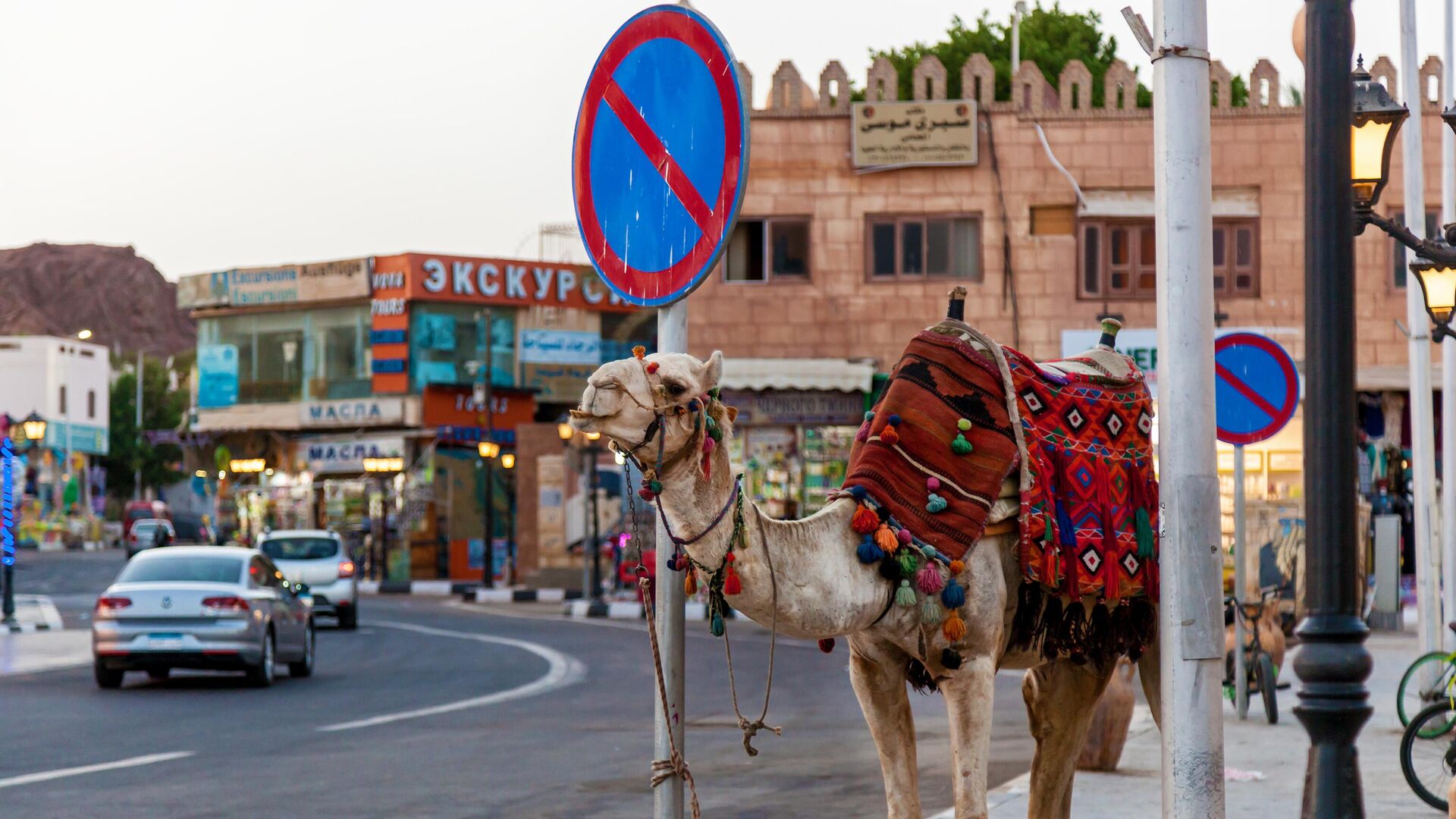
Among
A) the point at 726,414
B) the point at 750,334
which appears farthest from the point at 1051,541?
the point at 750,334

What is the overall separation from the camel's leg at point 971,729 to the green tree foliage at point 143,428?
377 ft

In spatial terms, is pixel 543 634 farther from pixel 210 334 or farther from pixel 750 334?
pixel 210 334

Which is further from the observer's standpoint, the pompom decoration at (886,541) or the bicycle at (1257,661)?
the bicycle at (1257,661)

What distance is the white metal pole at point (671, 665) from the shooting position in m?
5.04

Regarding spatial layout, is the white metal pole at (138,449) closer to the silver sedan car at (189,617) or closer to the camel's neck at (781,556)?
the silver sedan car at (189,617)

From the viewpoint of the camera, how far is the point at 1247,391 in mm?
12352

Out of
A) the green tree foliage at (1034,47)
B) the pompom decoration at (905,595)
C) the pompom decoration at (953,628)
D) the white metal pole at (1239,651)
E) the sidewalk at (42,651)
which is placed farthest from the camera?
the green tree foliage at (1034,47)

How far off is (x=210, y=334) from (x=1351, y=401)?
6166cm

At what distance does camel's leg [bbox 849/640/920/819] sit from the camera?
613 centimetres

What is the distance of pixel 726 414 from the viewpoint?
5.43m

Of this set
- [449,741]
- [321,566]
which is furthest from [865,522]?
[321,566]

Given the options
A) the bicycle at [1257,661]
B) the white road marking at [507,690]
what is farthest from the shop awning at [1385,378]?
the bicycle at [1257,661]

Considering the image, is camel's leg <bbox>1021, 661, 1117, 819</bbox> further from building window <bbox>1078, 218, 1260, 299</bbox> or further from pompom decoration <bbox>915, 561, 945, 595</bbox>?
building window <bbox>1078, 218, 1260, 299</bbox>

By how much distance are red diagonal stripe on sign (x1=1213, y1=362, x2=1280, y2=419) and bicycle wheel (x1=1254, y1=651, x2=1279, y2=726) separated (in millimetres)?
4156
